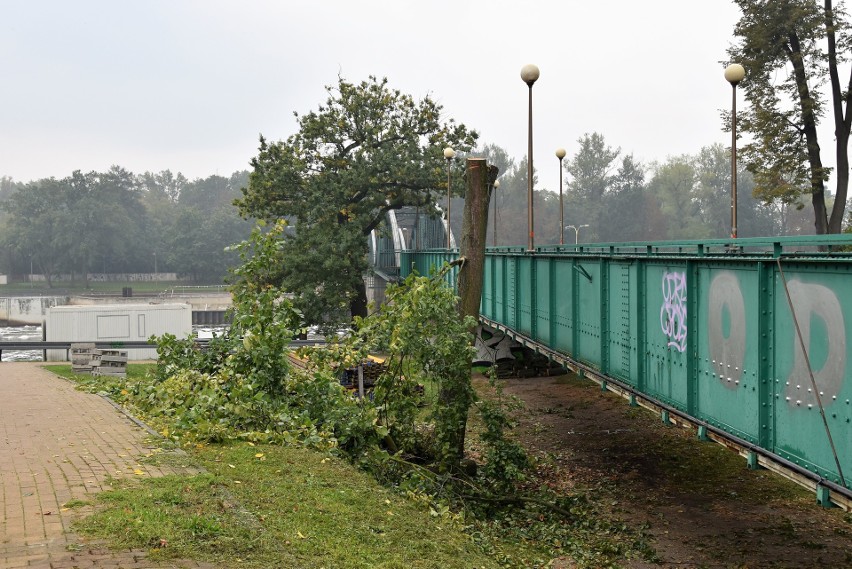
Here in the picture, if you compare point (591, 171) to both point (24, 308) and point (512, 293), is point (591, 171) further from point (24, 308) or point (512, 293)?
point (512, 293)

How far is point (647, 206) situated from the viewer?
107 meters

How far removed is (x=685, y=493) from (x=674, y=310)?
5107mm

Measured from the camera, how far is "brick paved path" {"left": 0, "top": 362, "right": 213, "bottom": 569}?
22.1ft

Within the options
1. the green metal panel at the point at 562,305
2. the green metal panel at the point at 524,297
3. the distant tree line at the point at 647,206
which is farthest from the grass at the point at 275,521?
the distant tree line at the point at 647,206

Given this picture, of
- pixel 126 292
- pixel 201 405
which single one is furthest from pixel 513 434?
pixel 126 292

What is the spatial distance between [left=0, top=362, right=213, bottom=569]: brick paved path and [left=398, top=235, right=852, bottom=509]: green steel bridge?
5224 millimetres

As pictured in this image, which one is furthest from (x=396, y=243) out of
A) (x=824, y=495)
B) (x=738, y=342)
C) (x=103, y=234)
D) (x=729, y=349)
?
(x=103, y=234)

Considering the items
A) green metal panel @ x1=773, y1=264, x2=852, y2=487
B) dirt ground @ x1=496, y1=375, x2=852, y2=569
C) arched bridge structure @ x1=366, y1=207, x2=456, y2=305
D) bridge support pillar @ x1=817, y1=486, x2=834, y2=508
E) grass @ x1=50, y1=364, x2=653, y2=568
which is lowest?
dirt ground @ x1=496, y1=375, x2=852, y2=569

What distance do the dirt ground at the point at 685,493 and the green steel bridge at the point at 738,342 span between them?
2.05 meters

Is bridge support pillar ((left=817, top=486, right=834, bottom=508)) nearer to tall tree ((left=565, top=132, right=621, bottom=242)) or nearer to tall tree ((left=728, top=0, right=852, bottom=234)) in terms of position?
tall tree ((left=728, top=0, right=852, bottom=234))

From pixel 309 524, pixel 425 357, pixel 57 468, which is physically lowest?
pixel 309 524

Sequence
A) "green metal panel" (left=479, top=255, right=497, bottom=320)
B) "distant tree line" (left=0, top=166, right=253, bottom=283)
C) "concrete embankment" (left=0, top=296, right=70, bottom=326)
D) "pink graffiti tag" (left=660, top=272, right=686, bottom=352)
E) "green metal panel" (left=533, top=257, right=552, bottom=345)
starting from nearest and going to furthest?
1. "pink graffiti tag" (left=660, top=272, right=686, bottom=352)
2. "green metal panel" (left=533, top=257, right=552, bottom=345)
3. "green metal panel" (left=479, top=255, right=497, bottom=320)
4. "concrete embankment" (left=0, top=296, right=70, bottom=326)
5. "distant tree line" (left=0, top=166, right=253, bottom=283)

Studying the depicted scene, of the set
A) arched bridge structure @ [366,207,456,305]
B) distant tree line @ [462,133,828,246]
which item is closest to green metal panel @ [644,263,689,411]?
arched bridge structure @ [366,207,456,305]

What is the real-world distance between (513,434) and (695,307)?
10.7 meters
